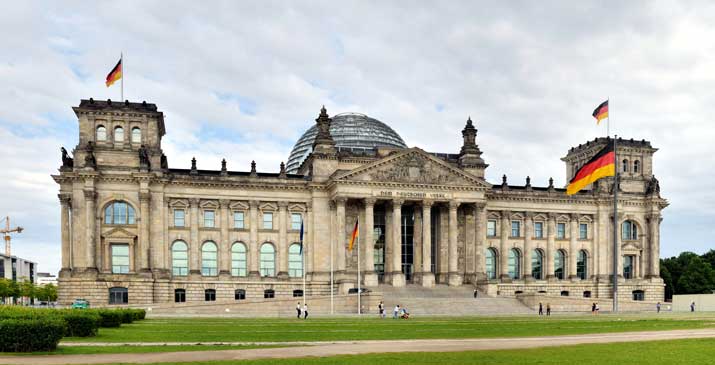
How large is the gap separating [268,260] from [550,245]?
1636 inches

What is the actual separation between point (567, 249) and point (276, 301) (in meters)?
49.5

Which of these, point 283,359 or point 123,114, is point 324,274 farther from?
point 283,359

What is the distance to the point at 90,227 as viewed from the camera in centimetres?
7475

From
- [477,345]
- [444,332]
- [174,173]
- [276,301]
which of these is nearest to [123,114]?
[174,173]

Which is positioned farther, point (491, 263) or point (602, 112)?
point (491, 263)

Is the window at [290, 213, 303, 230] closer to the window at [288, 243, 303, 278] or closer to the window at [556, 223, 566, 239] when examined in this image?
the window at [288, 243, 303, 278]

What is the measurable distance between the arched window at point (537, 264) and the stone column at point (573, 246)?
4.14m

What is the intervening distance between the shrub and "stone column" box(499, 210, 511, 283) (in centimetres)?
7396

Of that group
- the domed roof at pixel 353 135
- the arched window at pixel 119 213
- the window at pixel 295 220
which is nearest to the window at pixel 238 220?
the window at pixel 295 220

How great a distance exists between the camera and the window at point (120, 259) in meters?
77.0

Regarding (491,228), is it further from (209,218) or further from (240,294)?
(209,218)

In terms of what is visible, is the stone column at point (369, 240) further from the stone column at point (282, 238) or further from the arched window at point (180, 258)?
the arched window at point (180, 258)

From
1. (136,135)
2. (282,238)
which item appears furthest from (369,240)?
(136,135)

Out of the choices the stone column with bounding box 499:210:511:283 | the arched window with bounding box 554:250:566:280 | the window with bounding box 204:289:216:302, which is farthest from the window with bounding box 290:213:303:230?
the arched window with bounding box 554:250:566:280
